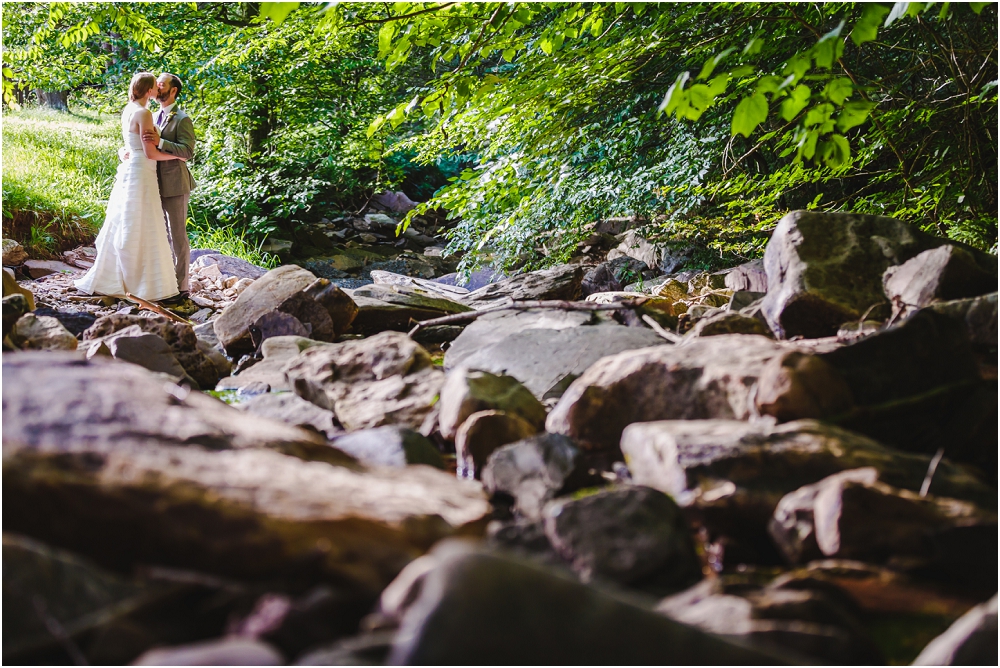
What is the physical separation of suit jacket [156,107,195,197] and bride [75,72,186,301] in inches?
4.1

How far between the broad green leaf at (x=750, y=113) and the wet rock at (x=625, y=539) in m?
1.23

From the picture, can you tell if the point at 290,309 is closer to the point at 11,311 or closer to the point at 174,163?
the point at 11,311

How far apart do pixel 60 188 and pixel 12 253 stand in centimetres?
288

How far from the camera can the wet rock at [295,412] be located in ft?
7.55

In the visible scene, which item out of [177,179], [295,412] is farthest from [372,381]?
[177,179]

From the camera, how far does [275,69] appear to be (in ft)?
37.8

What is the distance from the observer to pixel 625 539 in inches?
56.9

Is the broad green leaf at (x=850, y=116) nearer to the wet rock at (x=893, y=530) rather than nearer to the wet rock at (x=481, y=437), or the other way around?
the wet rock at (x=893, y=530)

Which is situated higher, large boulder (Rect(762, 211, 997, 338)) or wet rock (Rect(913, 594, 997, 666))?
large boulder (Rect(762, 211, 997, 338))

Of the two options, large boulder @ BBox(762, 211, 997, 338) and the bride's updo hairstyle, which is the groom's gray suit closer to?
the bride's updo hairstyle

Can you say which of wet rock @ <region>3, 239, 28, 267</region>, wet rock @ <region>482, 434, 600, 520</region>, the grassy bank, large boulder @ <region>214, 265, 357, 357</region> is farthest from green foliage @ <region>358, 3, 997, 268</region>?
the grassy bank

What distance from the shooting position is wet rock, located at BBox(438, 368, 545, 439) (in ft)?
7.15

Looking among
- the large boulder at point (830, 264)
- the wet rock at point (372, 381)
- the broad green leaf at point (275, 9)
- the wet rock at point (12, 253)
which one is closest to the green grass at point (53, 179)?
the wet rock at point (12, 253)

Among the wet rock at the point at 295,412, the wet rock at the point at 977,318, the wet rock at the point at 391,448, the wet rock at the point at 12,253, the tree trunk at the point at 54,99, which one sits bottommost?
the wet rock at the point at 12,253
